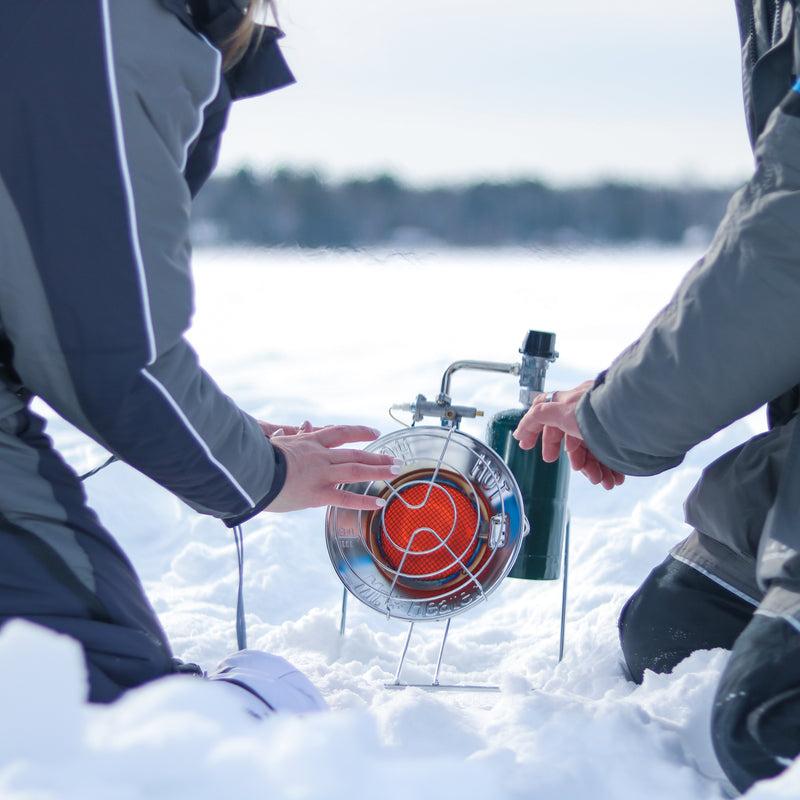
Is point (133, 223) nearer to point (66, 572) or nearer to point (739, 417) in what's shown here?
point (66, 572)

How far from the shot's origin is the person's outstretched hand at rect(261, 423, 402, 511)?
151cm

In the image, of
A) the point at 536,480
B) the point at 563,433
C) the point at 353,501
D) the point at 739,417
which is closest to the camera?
the point at 739,417

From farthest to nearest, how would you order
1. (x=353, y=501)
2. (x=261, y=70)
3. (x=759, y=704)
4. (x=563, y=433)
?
(x=563, y=433) → (x=353, y=501) → (x=261, y=70) → (x=759, y=704)

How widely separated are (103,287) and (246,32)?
1.57 feet

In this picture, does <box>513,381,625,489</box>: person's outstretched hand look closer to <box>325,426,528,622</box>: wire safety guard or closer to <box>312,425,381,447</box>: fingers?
<box>325,426,528,622</box>: wire safety guard

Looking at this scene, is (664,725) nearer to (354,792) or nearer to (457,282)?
(354,792)

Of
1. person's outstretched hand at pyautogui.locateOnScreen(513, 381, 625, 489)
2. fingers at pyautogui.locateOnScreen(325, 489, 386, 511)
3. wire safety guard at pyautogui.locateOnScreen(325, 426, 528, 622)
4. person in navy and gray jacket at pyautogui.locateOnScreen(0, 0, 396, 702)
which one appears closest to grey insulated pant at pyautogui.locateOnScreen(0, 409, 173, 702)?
person in navy and gray jacket at pyautogui.locateOnScreen(0, 0, 396, 702)

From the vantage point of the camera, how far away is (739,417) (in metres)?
1.34

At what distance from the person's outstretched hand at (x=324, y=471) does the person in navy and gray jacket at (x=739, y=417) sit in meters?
0.34

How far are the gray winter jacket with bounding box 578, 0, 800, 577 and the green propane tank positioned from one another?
1.23 feet

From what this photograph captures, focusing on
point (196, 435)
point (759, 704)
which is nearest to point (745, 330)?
point (759, 704)

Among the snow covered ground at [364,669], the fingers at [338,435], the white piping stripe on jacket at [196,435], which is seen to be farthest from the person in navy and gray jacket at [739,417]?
the white piping stripe on jacket at [196,435]

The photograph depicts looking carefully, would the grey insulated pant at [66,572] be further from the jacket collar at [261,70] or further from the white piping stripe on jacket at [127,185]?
the jacket collar at [261,70]

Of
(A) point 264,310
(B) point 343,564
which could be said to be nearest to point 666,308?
(B) point 343,564
